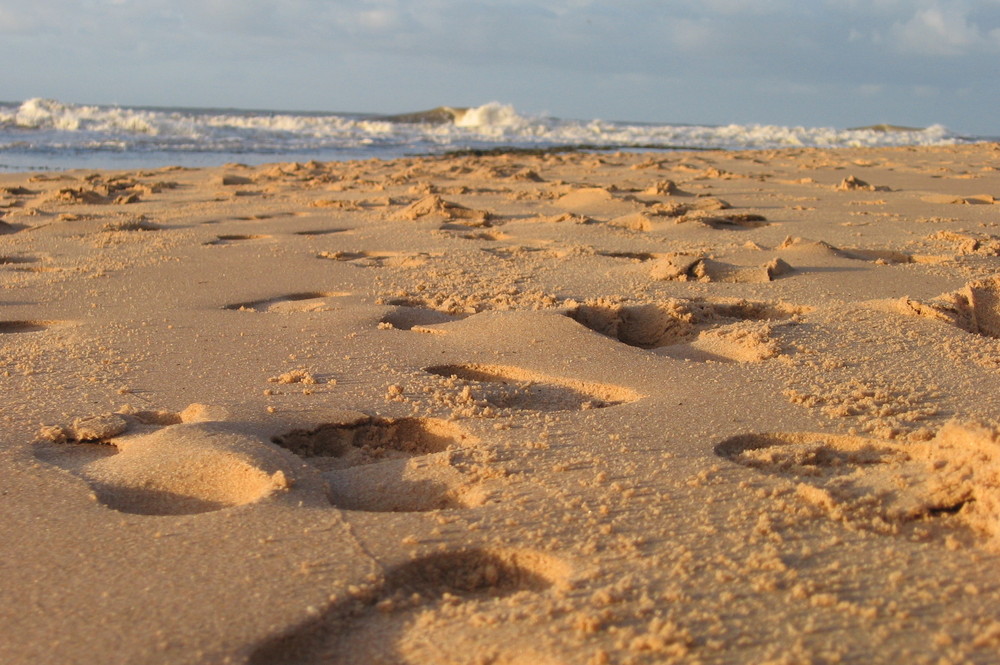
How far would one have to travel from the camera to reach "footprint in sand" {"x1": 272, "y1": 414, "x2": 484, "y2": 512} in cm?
165

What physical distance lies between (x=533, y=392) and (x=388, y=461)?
56 cm

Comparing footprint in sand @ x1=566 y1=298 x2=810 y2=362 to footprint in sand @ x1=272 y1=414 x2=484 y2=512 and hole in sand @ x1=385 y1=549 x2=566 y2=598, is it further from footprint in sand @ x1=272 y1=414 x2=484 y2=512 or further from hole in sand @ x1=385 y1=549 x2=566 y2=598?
hole in sand @ x1=385 y1=549 x2=566 y2=598

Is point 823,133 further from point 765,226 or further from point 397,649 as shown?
point 397,649

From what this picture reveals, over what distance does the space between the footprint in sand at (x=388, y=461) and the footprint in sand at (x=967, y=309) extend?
168 cm

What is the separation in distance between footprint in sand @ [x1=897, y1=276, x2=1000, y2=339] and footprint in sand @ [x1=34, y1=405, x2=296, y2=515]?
6.80ft

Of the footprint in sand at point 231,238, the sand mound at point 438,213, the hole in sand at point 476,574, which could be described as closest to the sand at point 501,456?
the hole in sand at point 476,574

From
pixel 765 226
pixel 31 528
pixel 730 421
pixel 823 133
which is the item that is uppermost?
pixel 823 133

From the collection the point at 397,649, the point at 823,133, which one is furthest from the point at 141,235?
the point at 823,133

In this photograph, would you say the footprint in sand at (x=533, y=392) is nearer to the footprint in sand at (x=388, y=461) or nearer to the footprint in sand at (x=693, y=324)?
the footprint in sand at (x=388, y=461)

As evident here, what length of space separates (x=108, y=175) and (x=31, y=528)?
7644mm

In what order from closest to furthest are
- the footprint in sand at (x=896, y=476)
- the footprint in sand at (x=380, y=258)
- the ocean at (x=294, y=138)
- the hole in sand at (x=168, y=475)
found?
the footprint in sand at (x=896, y=476) → the hole in sand at (x=168, y=475) → the footprint in sand at (x=380, y=258) → the ocean at (x=294, y=138)

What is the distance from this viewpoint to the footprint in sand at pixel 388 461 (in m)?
1.65

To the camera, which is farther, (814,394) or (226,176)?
(226,176)

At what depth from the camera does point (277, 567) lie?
1.35 meters
